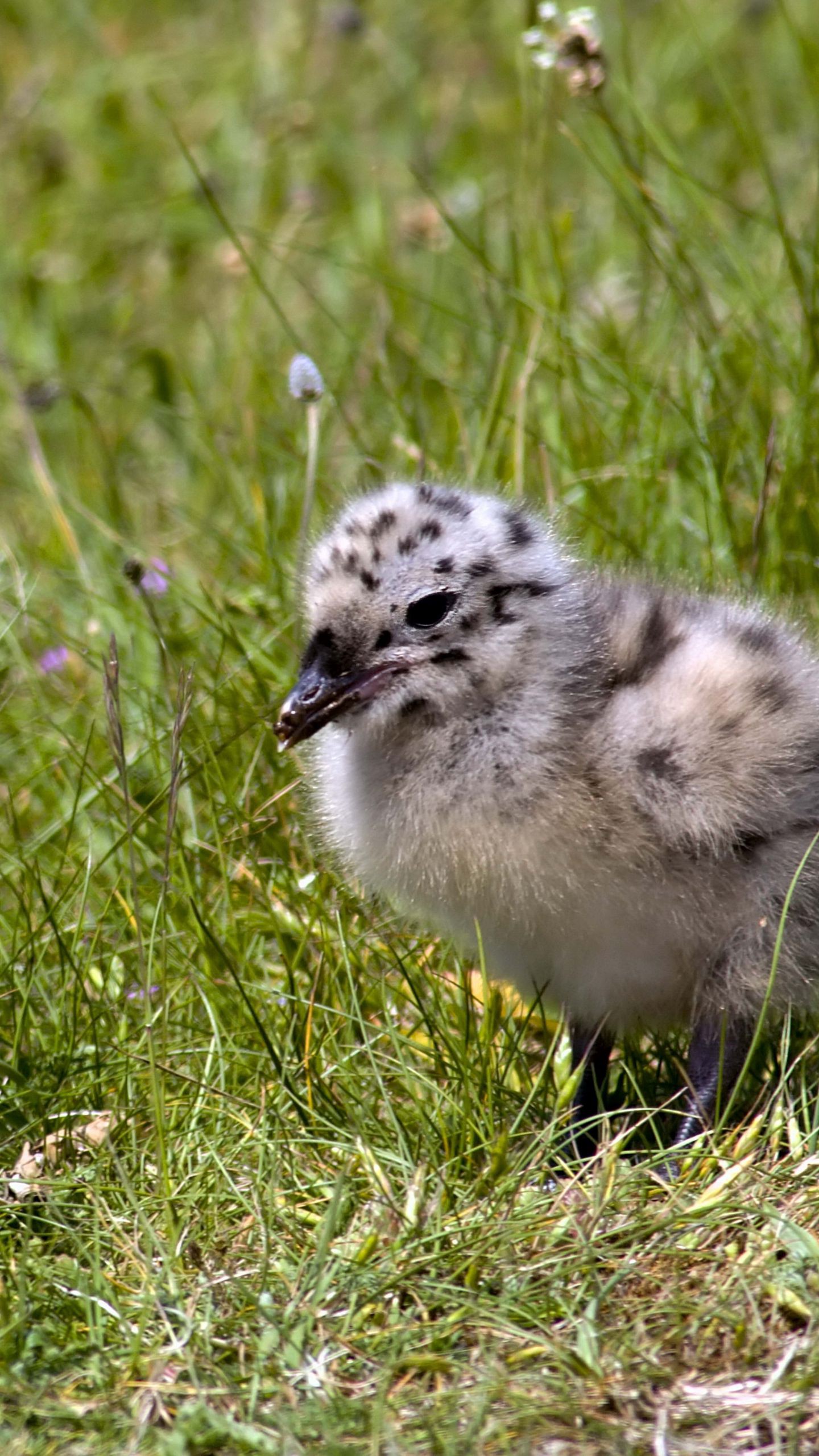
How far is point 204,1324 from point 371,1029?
0.87 m

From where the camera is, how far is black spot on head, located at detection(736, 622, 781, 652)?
3006mm

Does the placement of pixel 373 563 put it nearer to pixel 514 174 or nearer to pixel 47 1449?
pixel 47 1449

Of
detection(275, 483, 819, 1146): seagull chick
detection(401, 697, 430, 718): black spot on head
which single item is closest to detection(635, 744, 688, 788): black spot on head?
detection(275, 483, 819, 1146): seagull chick

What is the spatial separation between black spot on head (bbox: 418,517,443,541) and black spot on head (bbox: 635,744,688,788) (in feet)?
1.64

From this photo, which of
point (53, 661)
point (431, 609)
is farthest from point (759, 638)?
point (53, 661)

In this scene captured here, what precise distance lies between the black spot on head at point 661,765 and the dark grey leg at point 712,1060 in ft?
1.31

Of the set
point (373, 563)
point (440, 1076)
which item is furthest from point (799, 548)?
point (440, 1076)

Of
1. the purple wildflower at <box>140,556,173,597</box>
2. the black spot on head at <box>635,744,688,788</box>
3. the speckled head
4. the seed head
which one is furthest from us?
the purple wildflower at <box>140,556,173,597</box>

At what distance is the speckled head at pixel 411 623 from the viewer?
9.80ft

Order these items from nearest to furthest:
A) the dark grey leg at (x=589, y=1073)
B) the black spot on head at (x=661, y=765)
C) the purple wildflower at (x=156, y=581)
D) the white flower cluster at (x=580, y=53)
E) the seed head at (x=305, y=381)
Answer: the black spot on head at (x=661, y=765)
the dark grey leg at (x=589, y=1073)
the seed head at (x=305, y=381)
the white flower cluster at (x=580, y=53)
the purple wildflower at (x=156, y=581)

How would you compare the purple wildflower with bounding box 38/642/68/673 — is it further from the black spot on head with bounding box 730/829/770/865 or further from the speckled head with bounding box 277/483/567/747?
the black spot on head with bounding box 730/829/770/865

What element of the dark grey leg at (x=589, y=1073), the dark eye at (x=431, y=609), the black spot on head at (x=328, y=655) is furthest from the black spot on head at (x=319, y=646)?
the dark grey leg at (x=589, y=1073)

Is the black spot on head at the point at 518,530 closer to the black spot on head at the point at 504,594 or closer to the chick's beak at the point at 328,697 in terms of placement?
the black spot on head at the point at 504,594

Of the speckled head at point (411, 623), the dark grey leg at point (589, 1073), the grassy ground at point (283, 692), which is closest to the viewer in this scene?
the grassy ground at point (283, 692)
